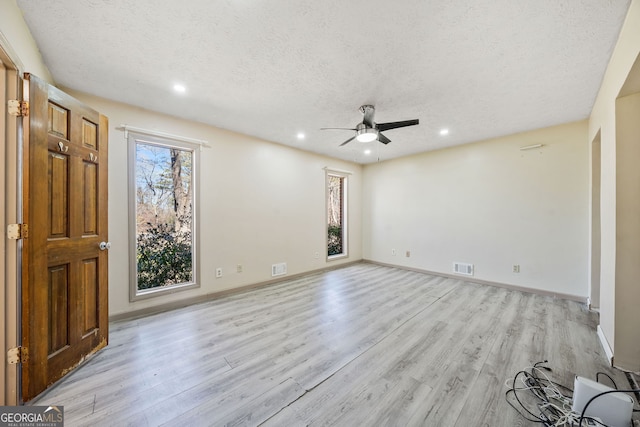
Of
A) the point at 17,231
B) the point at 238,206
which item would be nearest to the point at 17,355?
the point at 17,231

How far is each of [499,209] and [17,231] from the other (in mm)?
5826

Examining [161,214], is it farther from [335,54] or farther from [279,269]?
[335,54]

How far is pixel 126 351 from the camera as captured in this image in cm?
225

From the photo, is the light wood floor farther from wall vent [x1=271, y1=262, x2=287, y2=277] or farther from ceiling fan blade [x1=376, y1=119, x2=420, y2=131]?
ceiling fan blade [x1=376, y1=119, x2=420, y2=131]

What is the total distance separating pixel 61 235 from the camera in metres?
1.89

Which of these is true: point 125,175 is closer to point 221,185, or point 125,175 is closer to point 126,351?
point 221,185

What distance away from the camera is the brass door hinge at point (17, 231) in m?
1.53

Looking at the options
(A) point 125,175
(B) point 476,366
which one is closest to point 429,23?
(B) point 476,366

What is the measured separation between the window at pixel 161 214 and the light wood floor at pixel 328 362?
1.99ft

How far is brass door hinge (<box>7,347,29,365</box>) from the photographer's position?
5.05 ft

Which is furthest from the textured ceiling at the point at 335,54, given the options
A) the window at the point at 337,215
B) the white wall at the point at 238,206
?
the window at the point at 337,215

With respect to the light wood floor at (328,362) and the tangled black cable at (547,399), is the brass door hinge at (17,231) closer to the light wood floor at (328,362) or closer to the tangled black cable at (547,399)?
the light wood floor at (328,362)

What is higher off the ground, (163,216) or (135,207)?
(135,207)

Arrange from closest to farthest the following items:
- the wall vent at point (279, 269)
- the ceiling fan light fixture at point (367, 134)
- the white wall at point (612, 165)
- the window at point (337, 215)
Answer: the white wall at point (612, 165) < the ceiling fan light fixture at point (367, 134) < the wall vent at point (279, 269) < the window at point (337, 215)
